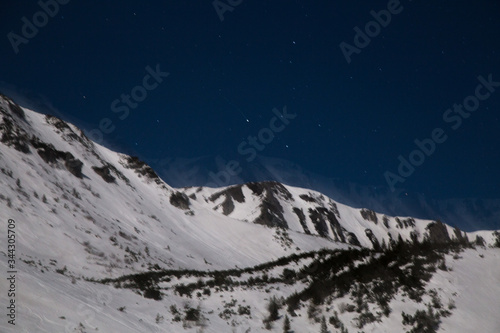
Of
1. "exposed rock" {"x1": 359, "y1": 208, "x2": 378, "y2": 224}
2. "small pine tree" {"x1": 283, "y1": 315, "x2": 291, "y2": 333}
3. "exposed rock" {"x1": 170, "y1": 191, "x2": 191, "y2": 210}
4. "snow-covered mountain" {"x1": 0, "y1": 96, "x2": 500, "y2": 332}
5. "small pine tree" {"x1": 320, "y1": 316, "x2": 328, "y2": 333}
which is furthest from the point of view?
"exposed rock" {"x1": 359, "y1": 208, "x2": 378, "y2": 224}

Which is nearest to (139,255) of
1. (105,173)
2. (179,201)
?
(105,173)

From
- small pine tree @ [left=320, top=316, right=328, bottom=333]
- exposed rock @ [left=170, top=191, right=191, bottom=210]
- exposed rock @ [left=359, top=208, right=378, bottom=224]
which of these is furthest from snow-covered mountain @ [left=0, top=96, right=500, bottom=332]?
exposed rock @ [left=359, top=208, right=378, bottom=224]

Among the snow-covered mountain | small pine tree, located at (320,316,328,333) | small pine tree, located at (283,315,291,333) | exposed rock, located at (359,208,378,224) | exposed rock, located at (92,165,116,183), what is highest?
exposed rock, located at (359,208,378,224)

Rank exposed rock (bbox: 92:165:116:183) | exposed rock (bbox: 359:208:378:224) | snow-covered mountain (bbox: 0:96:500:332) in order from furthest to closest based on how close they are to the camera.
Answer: exposed rock (bbox: 359:208:378:224) < exposed rock (bbox: 92:165:116:183) < snow-covered mountain (bbox: 0:96:500:332)

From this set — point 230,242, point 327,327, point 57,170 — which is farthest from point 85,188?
point 327,327

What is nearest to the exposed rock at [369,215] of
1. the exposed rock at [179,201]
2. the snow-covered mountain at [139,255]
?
the snow-covered mountain at [139,255]

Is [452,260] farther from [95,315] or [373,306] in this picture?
[95,315]

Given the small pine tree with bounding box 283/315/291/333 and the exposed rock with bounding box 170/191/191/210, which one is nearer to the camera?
the small pine tree with bounding box 283/315/291/333

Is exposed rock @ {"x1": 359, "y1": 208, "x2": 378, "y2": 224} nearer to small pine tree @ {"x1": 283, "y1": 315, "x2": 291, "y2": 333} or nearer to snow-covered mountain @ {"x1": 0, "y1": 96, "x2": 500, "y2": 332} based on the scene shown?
snow-covered mountain @ {"x1": 0, "y1": 96, "x2": 500, "y2": 332}
